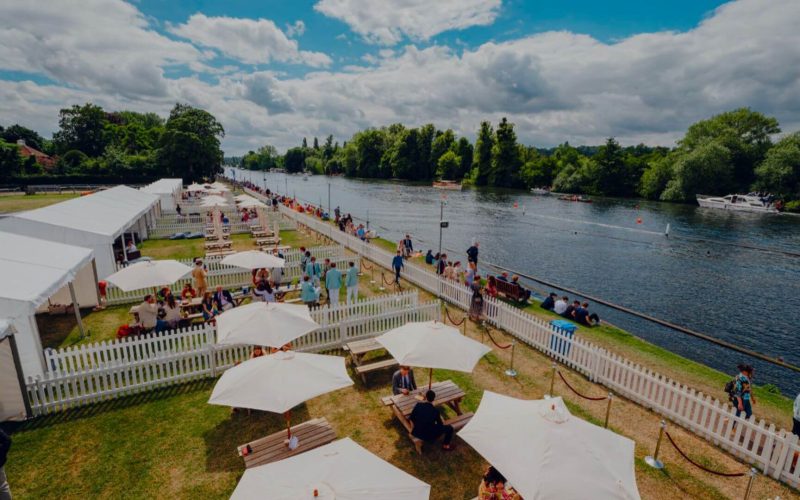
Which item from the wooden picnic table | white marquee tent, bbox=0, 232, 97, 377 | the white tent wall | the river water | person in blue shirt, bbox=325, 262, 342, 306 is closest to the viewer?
the white tent wall

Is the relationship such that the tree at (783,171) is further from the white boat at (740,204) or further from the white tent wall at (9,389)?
the white tent wall at (9,389)

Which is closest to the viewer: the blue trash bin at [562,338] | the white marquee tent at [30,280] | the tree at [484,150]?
the white marquee tent at [30,280]

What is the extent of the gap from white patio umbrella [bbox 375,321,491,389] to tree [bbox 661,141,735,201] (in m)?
75.2

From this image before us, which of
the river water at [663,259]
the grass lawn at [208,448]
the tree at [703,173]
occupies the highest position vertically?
the tree at [703,173]

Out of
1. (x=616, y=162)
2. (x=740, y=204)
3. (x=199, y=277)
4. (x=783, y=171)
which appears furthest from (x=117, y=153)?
(x=783, y=171)

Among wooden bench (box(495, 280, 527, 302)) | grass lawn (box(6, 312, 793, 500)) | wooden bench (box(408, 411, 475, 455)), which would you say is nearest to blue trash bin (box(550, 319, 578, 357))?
grass lawn (box(6, 312, 793, 500))

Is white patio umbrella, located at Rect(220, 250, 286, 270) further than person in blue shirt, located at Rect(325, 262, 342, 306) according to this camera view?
Yes

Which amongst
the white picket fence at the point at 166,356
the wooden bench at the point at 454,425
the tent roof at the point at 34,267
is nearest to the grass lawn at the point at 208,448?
the wooden bench at the point at 454,425

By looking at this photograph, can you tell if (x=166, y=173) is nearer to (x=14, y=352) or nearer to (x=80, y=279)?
(x=80, y=279)

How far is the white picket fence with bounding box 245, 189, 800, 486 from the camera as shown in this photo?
6.80m

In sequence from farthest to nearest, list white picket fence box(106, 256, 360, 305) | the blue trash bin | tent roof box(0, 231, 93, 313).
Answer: white picket fence box(106, 256, 360, 305)
the blue trash bin
tent roof box(0, 231, 93, 313)

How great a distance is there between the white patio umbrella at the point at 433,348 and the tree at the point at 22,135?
138 m

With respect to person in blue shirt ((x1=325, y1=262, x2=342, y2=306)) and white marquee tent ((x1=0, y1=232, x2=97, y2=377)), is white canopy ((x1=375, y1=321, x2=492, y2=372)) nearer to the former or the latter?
person in blue shirt ((x1=325, y1=262, x2=342, y2=306))

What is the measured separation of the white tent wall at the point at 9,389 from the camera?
7191 millimetres
